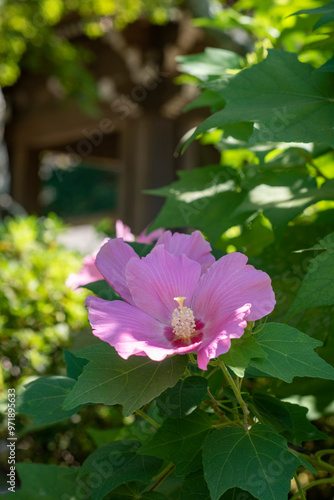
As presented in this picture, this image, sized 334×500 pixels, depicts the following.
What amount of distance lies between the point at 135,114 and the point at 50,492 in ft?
17.0

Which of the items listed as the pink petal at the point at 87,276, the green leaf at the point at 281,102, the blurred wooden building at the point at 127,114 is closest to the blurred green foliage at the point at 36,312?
the pink petal at the point at 87,276

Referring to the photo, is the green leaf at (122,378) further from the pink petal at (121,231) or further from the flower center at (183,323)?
the pink petal at (121,231)

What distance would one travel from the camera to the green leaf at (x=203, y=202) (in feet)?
3.17

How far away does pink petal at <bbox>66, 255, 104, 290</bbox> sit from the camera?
2.94 ft

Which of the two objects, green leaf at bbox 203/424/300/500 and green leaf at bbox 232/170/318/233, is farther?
green leaf at bbox 232/170/318/233

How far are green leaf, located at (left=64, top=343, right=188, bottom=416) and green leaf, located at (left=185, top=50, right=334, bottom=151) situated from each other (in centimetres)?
28

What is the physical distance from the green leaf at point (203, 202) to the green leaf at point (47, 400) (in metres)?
0.34

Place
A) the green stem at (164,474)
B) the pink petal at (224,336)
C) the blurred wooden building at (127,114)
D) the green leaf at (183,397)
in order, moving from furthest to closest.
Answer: the blurred wooden building at (127,114), the green stem at (164,474), the green leaf at (183,397), the pink petal at (224,336)

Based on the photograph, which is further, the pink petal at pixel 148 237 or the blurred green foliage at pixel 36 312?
the blurred green foliage at pixel 36 312

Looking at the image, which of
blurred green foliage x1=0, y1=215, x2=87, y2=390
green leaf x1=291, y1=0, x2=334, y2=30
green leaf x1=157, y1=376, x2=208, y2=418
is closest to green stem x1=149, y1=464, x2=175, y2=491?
green leaf x1=157, y1=376, x2=208, y2=418

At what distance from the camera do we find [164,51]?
16.9 ft

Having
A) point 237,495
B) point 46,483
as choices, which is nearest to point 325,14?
point 237,495

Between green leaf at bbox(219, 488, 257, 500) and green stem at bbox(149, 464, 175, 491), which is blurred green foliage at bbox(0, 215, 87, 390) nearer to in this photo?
green stem at bbox(149, 464, 175, 491)

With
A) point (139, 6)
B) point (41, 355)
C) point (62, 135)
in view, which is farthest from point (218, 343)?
point (62, 135)
